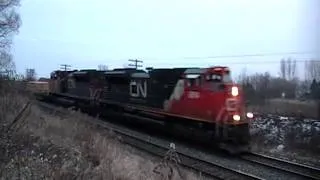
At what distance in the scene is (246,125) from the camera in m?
16.7

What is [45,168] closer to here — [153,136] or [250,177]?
[250,177]

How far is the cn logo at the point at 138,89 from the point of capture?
21797mm

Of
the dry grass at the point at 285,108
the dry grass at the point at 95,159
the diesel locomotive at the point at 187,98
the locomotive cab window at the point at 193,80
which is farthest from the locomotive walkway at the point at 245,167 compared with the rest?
the dry grass at the point at 285,108

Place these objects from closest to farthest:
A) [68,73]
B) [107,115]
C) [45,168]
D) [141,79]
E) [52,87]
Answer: [45,168] < [141,79] < [107,115] < [68,73] < [52,87]

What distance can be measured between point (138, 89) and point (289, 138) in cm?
760

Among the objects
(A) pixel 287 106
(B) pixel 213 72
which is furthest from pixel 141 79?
(A) pixel 287 106

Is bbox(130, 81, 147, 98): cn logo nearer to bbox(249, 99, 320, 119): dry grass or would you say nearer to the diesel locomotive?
the diesel locomotive

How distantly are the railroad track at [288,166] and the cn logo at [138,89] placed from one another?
296 inches

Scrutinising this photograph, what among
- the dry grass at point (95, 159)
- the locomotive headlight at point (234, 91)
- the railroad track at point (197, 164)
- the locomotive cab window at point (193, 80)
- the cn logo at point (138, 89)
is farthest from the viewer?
the cn logo at point (138, 89)

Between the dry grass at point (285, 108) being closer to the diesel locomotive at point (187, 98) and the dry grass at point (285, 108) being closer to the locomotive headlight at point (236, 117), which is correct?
the locomotive headlight at point (236, 117)

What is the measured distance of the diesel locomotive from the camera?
54.1 feet

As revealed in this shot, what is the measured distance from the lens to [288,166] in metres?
13.8

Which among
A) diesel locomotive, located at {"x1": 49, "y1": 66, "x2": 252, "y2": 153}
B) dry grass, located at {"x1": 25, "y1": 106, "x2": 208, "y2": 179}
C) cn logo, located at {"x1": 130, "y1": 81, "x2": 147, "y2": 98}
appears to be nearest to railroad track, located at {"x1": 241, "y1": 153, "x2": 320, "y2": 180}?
diesel locomotive, located at {"x1": 49, "y1": 66, "x2": 252, "y2": 153}

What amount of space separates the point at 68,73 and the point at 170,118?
16450mm
